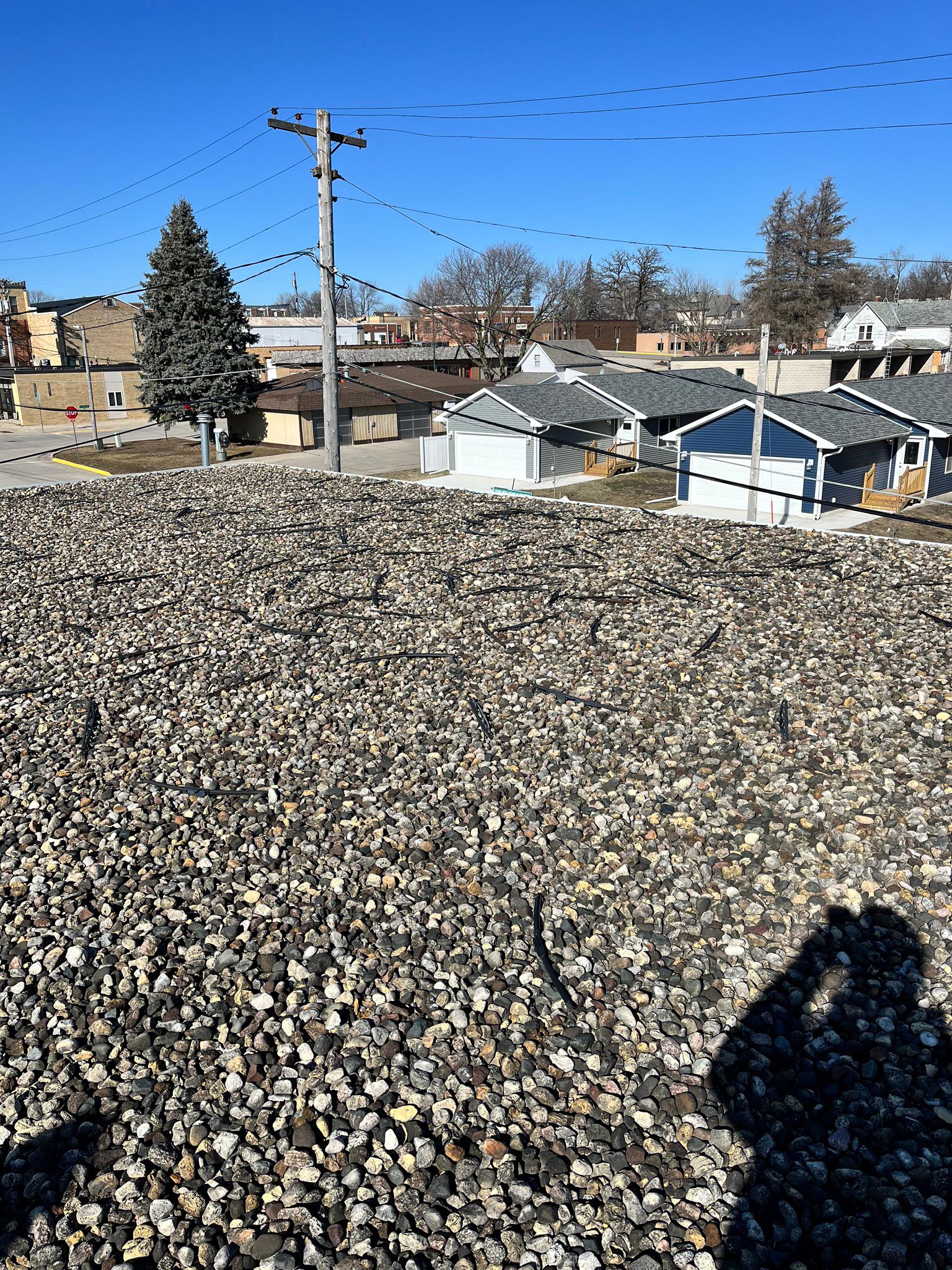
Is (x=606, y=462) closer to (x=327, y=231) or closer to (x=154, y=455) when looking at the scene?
(x=327, y=231)

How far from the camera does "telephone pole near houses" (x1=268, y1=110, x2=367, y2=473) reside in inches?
978

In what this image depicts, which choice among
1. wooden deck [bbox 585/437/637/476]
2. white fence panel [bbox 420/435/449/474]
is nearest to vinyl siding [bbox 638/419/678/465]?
wooden deck [bbox 585/437/637/476]

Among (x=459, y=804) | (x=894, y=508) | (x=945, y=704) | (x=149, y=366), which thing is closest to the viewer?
(x=459, y=804)

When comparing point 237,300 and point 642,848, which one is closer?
point 642,848

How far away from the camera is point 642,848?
28.3 feet

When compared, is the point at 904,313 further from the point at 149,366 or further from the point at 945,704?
the point at 945,704

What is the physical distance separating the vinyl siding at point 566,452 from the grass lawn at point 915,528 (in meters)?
11.1

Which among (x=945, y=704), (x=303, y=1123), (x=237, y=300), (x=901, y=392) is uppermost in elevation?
(x=237, y=300)

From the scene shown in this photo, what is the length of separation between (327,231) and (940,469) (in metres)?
21.0

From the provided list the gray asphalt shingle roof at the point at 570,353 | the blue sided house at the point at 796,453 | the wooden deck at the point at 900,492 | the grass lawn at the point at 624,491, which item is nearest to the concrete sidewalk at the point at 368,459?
the grass lawn at the point at 624,491

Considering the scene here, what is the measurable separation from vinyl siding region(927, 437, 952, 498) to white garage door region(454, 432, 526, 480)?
13910 millimetres

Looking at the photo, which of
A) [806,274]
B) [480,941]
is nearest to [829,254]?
[806,274]

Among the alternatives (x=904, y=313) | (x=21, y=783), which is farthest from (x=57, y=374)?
(x=904, y=313)

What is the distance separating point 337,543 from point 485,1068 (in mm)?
15621
